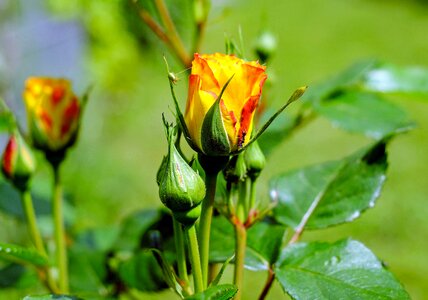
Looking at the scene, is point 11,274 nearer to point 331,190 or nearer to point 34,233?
point 34,233

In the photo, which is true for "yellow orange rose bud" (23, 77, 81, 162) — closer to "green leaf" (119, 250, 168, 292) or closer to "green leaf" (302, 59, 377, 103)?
"green leaf" (119, 250, 168, 292)

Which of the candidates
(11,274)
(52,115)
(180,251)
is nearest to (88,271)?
(11,274)

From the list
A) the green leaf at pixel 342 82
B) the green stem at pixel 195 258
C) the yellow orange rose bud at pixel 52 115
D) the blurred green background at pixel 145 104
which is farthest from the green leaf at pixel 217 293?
→ the blurred green background at pixel 145 104

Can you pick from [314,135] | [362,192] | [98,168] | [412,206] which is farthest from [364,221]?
[362,192]

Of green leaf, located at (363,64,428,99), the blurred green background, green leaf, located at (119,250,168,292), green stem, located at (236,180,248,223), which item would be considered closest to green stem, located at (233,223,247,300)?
green stem, located at (236,180,248,223)

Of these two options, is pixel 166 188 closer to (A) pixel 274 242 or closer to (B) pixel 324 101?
(A) pixel 274 242

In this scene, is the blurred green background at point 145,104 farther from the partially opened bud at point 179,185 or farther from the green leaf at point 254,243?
the partially opened bud at point 179,185

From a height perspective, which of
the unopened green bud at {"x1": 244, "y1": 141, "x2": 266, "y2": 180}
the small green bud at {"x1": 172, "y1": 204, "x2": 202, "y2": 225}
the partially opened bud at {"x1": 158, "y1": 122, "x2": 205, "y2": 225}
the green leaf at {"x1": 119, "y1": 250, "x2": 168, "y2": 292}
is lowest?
the green leaf at {"x1": 119, "y1": 250, "x2": 168, "y2": 292}
